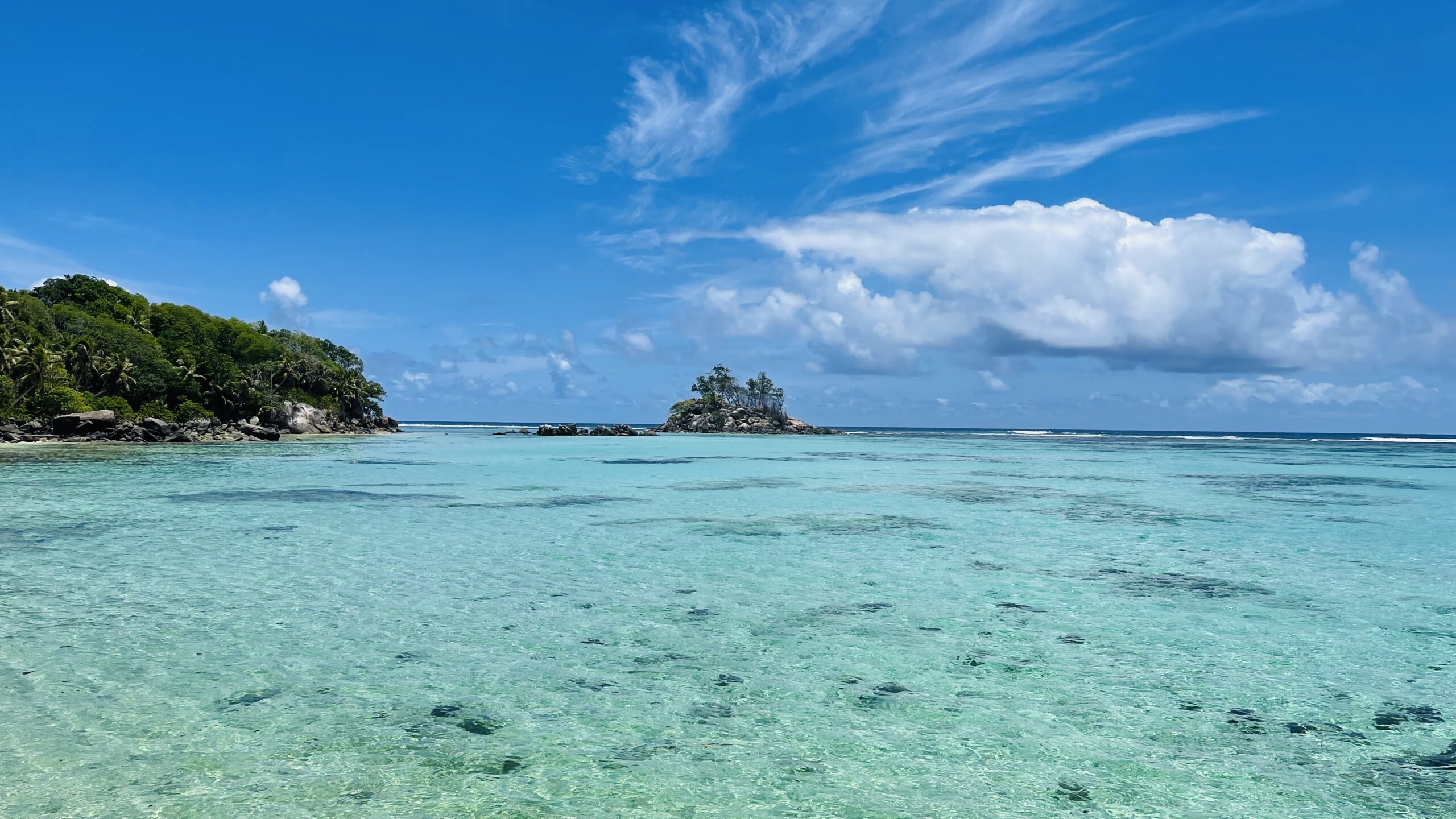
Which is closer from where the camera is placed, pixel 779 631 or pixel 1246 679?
pixel 1246 679

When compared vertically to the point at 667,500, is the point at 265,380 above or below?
above

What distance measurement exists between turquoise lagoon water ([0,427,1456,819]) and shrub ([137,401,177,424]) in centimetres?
6323

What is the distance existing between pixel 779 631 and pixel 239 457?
157 ft

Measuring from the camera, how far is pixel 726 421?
487 ft

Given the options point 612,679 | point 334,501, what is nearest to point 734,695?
point 612,679

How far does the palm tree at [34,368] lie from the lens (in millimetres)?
60094

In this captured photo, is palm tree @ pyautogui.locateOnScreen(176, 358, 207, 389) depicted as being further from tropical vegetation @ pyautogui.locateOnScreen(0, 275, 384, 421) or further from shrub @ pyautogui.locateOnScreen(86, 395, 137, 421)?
shrub @ pyautogui.locateOnScreen(86, 395, 137, 421)

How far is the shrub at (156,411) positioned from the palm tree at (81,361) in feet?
16.2

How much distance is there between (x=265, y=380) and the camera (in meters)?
91.1

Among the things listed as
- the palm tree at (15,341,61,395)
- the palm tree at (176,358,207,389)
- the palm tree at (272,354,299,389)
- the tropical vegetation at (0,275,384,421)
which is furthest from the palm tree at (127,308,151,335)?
the palm tree at (15,341,61,395)

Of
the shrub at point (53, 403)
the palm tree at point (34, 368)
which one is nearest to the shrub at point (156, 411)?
the shrub at point (53, 403)

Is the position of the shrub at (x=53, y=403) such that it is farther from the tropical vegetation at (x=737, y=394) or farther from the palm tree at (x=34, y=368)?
the tropical vegetation at (x=737, y=394)

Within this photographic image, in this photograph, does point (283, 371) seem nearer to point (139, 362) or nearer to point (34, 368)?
point (139, 362)

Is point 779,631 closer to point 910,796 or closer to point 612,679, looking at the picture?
point 612,679
